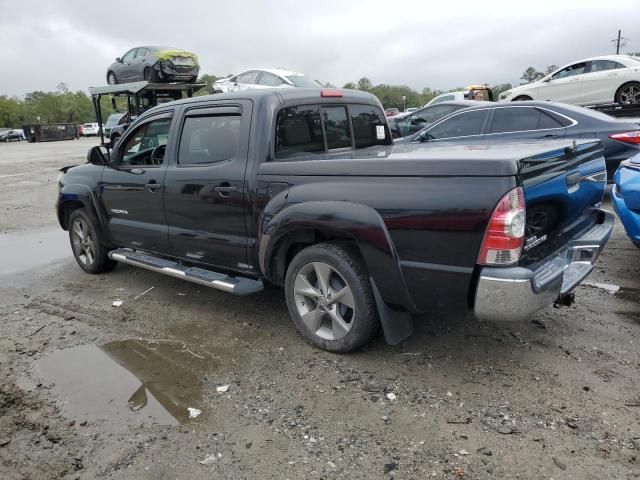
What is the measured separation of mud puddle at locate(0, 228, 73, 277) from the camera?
6.47m

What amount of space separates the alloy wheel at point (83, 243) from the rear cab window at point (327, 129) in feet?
9.72

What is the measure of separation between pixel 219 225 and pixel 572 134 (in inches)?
216

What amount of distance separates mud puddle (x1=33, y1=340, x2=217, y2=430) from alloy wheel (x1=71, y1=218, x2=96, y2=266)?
202cm

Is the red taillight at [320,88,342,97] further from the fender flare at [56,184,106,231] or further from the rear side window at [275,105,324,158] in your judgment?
the fender flare at [56,184,106,231]

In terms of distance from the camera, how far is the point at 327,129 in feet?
14.2

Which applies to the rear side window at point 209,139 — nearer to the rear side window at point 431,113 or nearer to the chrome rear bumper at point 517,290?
the chrome rear bumper at point 517,290

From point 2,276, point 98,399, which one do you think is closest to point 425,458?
point 98,399

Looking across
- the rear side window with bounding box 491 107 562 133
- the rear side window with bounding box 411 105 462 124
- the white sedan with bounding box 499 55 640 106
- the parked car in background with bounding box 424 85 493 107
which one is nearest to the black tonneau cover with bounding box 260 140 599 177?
the rear side window with bounding box 491 107 562 133

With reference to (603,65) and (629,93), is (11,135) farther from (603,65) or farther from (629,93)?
(629,93)

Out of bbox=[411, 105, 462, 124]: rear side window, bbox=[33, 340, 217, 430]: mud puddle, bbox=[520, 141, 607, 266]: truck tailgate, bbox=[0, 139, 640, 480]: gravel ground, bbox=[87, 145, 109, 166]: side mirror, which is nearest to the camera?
bbox=[0, 139, 640, 480]: gravel ground

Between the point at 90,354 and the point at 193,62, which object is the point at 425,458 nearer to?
the point at 90,354

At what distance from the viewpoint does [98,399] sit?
3.27 metres

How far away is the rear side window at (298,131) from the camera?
394 cm

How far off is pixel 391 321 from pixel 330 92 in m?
2.10
